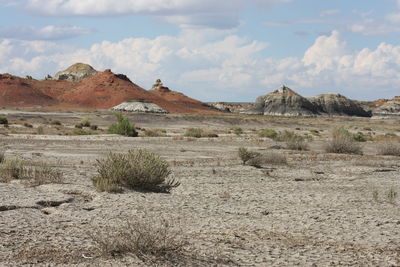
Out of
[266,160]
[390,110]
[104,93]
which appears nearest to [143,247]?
[266,160]

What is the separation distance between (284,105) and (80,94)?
134ft

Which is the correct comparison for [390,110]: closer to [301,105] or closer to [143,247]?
[301,105]

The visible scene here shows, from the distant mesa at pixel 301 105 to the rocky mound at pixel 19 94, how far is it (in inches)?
1643

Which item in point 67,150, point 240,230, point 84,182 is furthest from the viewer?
point 67,150

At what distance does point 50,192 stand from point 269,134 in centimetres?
2747

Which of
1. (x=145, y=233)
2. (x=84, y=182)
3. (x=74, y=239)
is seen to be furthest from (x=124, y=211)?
(x=84, y=182)

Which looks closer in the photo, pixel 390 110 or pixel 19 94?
pixel 19 94

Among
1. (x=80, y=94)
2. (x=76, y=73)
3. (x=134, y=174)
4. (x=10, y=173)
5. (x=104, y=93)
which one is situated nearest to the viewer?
(x=134, y=174)

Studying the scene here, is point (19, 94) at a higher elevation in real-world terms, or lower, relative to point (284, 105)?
higher

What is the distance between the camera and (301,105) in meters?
112

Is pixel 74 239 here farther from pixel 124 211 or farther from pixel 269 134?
pixel 269 134

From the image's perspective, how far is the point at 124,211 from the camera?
30.7 feet

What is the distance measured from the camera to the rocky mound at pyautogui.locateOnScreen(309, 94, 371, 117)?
119562 millimetres

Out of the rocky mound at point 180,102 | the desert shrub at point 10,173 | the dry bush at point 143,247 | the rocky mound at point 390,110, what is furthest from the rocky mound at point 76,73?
the dry bush at point 143,247
